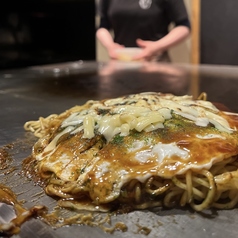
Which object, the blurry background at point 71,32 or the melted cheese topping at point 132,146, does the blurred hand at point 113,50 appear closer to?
the blurry background at point 71,32

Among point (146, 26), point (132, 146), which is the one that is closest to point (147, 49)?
point (146, 26)

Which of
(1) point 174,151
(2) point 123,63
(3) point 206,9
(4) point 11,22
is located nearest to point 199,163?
(1) point 174,151

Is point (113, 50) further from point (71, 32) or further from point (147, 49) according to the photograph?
point (71, 32)

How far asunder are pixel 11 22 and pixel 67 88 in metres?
1.40

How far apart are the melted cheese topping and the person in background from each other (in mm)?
2698

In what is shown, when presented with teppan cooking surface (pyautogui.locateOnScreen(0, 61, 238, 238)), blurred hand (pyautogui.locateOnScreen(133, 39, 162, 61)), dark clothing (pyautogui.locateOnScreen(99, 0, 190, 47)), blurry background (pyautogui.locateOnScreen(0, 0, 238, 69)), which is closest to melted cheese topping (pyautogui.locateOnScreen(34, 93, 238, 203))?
teppan cooking surface (pyautogui.locateOnScreen(0, 61, 238, 238))

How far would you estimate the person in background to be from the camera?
4562 mm

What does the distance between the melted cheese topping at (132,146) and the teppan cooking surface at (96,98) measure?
122mm

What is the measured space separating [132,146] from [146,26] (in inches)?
130

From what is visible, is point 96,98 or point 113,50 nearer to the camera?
point 96,98

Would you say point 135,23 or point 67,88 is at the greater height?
point 135,23

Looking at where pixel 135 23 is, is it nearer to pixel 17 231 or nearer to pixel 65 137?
pixel 65 137

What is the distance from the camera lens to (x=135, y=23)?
4.73m

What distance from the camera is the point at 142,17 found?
4.66 m
